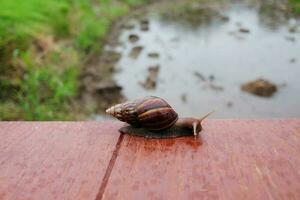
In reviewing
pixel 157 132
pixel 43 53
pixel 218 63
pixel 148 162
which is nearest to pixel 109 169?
pixel 148 162

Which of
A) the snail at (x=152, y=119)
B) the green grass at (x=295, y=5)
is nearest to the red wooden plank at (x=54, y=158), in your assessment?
the snail at (x=152, y=119)

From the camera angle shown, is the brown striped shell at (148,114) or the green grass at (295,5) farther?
the green grass at (295,5)

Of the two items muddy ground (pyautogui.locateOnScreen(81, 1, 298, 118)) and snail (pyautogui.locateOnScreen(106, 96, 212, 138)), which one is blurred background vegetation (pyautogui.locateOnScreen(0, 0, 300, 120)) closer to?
muddy ground (pyautogui.locateOnScreen(81, 1, 298, 118))

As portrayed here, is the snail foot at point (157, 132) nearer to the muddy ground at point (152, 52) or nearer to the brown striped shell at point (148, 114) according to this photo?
the brown striped shell at point (148, 114)

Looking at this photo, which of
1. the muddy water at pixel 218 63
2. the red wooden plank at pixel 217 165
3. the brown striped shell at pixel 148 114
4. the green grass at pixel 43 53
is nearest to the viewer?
the red wooden plank at pixel 217 165

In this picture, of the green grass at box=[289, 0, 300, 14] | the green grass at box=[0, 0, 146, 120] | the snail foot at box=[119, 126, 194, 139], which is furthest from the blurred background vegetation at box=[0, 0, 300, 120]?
the green grass at box=[289, 0, 300, 14]

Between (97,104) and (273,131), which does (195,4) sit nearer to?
(97,104)
